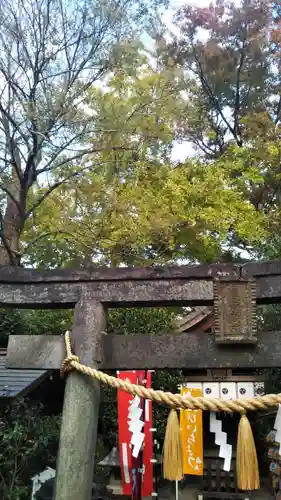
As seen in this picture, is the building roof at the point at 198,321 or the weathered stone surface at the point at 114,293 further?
the building roof at the point at 198,321

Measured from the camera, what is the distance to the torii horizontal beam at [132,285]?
11.4 ft

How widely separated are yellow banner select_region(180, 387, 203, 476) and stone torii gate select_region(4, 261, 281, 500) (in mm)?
3894

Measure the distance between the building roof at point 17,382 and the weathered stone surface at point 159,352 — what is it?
2301 mm

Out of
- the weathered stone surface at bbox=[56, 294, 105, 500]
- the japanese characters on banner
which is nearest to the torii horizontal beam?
the weathered stone surface at bbox=[56, 294, 105, 500]

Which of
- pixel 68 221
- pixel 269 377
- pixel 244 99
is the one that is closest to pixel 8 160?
pixel 68 221

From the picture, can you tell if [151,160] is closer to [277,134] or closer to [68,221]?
[68,221]

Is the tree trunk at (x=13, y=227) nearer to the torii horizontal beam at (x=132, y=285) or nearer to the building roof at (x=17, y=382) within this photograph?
the building roof at (x=17, y=382)

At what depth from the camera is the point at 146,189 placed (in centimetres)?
1227

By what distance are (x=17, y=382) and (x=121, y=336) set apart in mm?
3665

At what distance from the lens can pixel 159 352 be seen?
3.46 m

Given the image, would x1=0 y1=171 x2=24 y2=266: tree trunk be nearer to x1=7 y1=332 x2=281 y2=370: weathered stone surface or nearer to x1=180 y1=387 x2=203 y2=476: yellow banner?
x1=180 y1=387 x2=203 y2=476: yellow banner

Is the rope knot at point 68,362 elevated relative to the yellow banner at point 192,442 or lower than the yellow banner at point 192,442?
elevated

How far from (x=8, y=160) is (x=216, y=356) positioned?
596 centimetres

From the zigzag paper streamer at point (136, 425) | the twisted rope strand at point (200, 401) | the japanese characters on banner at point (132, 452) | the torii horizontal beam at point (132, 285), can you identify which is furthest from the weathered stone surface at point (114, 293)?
the japanese characters on banner at point (132, 452)
